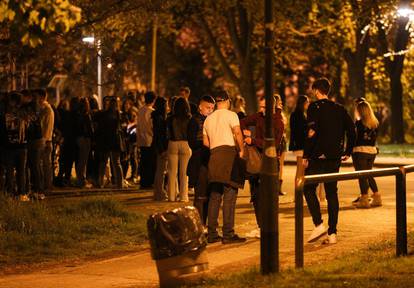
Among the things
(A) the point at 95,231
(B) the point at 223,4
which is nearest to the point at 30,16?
(A) the point at 95,231

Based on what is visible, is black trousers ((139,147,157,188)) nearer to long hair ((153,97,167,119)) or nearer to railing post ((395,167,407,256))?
long hair ((153,97,167,119))

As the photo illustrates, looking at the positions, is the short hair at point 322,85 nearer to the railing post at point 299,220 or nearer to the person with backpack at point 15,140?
the railing post at point 299,220

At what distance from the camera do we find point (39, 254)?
13062mm

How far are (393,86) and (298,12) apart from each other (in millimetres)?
5549

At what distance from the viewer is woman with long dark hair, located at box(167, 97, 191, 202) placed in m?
17.8

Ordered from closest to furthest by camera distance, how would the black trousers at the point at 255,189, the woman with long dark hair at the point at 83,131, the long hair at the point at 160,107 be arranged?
the black trousers at the point at 255,189 < the long hair at the point at 160,107 < the woman with long dark hair at the point at 83,131

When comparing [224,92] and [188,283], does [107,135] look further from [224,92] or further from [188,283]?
[188,283]

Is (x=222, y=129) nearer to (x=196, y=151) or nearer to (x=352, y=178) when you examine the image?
(x=196, y=151)

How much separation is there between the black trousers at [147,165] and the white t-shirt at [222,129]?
7158 millimetres

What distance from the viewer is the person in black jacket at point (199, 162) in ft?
45.8

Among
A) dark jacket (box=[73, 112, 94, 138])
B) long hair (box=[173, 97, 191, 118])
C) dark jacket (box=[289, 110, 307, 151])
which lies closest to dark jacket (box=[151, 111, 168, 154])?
long hair (box=[173, 97, 191, 118])

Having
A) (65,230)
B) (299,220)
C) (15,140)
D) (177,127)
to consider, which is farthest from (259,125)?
(15,140)

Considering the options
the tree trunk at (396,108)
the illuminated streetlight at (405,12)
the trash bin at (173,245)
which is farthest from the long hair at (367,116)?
the tree trunk at (396,108)

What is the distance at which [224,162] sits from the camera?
520 inches
